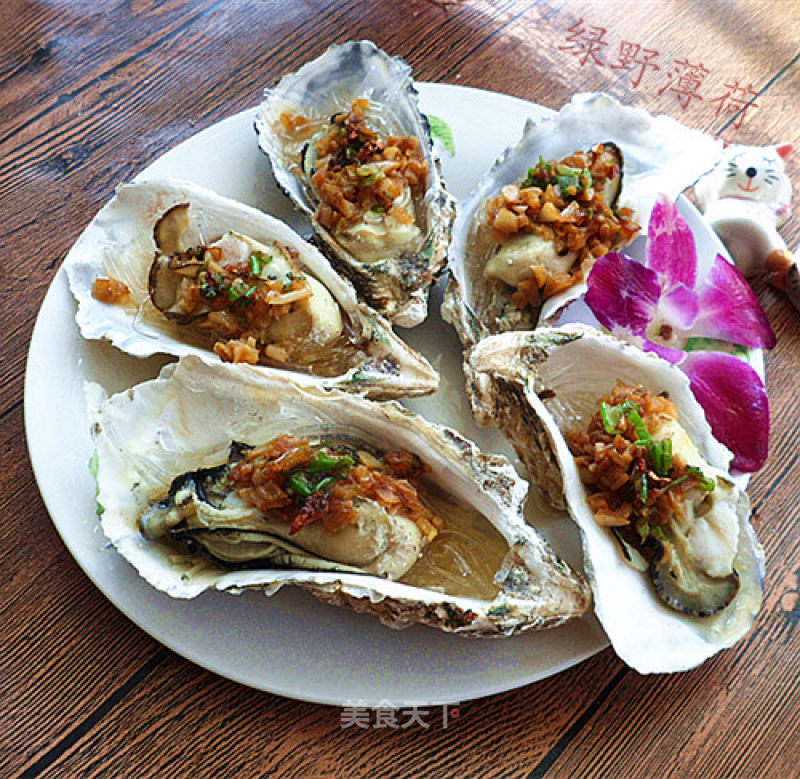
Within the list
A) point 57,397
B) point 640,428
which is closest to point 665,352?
point 640,428

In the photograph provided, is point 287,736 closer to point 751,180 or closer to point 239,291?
point 239,291

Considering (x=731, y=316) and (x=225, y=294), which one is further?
(x=731, y=316)

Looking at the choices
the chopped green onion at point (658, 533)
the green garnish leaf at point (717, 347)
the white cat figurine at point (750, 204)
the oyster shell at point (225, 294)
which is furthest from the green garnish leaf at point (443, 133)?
the chopped green onion at point (658, 533)

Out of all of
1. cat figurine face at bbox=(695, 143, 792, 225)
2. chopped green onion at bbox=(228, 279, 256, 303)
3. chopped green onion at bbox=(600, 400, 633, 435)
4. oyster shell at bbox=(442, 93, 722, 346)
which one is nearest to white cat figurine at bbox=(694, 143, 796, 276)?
cat figurine face at bbox=(695, 143, 792, 225)

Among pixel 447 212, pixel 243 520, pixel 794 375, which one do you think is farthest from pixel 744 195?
pixel 243 520

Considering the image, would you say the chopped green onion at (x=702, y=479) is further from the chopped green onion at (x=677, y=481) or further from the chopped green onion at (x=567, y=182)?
the chopped green onion at (x=567, y=182)

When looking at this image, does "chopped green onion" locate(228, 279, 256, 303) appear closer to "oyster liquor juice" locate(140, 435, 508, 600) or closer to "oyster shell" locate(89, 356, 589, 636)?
"oyster shell" locate(89, 356, 589, 636)

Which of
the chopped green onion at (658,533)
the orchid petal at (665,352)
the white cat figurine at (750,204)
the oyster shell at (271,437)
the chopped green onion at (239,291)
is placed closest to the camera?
the oyster shell at (271,437)
